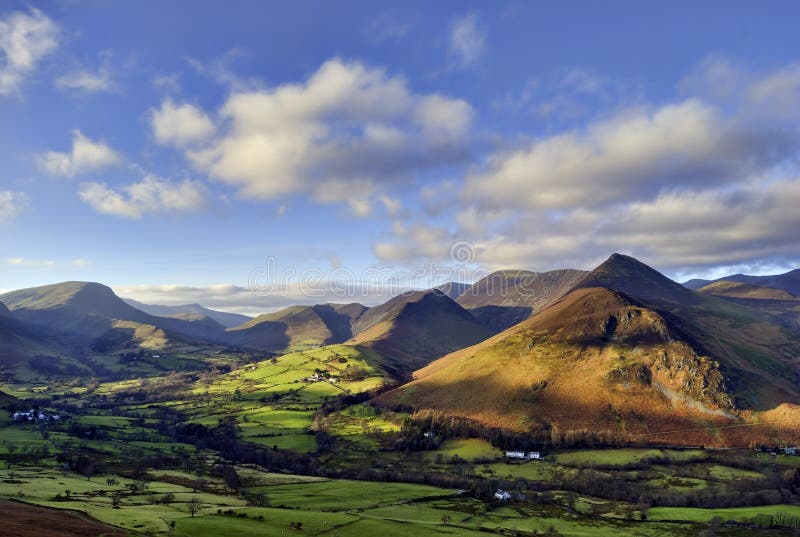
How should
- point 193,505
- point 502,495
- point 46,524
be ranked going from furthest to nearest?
1. point 502,495
2. point 193,505
3. point 46,524

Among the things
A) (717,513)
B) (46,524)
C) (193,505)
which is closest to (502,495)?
(717,513)

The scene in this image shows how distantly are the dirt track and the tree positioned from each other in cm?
2298

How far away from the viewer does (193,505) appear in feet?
384

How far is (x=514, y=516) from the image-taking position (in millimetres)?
143000

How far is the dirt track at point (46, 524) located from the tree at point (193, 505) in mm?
22976

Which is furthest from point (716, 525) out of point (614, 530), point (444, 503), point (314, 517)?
point (314, 517)

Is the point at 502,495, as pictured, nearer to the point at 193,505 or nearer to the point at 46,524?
the point at 193,505

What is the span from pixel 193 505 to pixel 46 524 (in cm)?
3787

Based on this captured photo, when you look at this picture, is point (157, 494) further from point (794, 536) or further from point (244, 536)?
point (794, 536)

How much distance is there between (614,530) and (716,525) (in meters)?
30.6

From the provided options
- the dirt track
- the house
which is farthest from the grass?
the dirt track

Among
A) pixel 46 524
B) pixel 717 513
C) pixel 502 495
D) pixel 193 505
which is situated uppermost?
pixel 46 524

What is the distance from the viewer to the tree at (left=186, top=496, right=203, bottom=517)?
112 metres

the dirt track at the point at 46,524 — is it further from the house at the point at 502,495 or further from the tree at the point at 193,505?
the house at the point at 502,495
